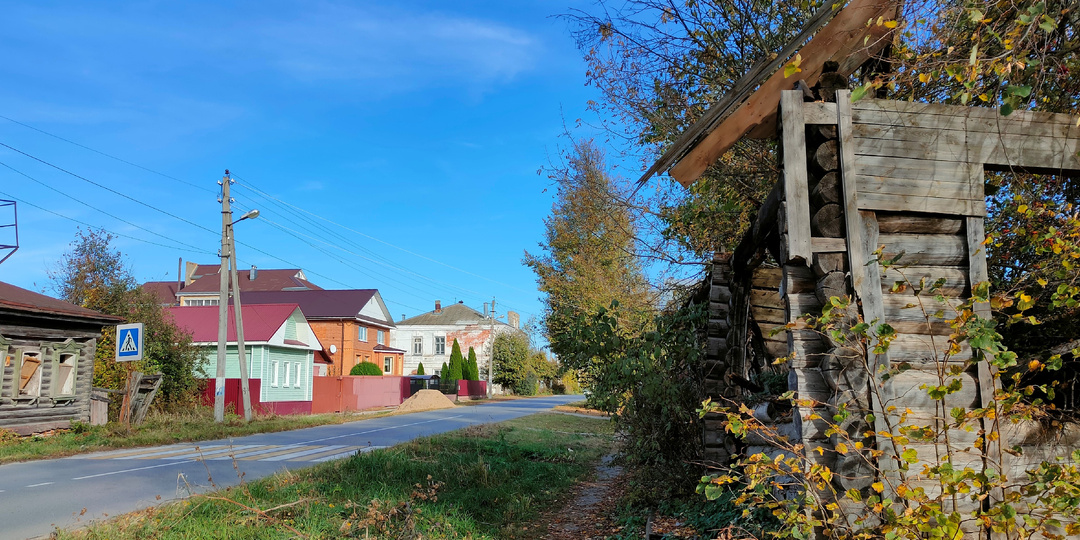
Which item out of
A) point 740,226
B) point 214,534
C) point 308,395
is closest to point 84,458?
point 214,534

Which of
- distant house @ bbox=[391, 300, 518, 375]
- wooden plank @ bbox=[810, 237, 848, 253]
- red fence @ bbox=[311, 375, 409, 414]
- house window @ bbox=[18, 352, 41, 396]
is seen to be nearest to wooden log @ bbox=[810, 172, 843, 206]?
wooden plank @ bbox=[810, 237, 848, 253]

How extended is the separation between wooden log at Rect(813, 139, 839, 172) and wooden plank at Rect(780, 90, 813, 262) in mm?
92

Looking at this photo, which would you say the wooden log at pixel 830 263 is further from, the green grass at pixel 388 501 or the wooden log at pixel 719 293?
the green grass at pixel 388 501

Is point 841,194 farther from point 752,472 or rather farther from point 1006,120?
point 752,472

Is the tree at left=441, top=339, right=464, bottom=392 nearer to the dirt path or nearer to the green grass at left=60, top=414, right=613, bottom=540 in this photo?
the green grass at left=60, top=414, right=613, bottom=540

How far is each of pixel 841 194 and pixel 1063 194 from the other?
6.68 feet

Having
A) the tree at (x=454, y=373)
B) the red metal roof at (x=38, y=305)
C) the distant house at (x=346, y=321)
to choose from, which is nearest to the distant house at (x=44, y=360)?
the red metal roof at (x=38, y=305)

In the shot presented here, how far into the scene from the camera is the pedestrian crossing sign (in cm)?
1741

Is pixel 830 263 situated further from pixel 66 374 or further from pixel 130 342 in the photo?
pixel 66 374

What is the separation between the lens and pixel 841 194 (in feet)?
14.9

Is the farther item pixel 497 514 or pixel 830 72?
pixel 497 514

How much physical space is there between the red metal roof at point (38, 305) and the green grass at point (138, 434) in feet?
10.4

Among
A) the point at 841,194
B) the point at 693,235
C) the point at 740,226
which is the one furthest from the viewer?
the point at 693,235

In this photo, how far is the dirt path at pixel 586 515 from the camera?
7512mm
